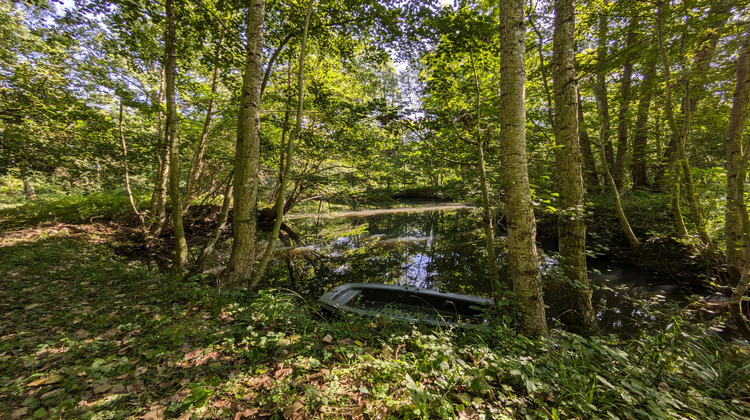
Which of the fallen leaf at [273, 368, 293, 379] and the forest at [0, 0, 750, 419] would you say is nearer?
the forest at [0, 0, 750, 419]

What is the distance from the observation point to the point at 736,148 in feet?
12.1

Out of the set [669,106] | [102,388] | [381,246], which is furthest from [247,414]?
[381,246]

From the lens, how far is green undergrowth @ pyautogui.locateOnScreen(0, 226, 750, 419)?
5.46 feet

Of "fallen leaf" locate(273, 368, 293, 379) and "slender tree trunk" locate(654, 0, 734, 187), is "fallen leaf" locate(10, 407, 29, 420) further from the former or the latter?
"slender tree trunk" locate(654, 0, 734, 187)

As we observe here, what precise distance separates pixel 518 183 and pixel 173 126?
6.20 meters

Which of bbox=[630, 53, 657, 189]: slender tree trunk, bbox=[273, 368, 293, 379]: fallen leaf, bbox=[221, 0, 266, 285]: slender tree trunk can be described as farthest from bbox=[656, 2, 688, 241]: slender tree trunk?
bbox=[273, 368, 293, 379]: fallen leaf

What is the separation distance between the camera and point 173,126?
4.70 meters

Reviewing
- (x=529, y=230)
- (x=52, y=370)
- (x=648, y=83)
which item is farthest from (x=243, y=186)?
(x=648, y=83)

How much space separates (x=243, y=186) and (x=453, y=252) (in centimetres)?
808

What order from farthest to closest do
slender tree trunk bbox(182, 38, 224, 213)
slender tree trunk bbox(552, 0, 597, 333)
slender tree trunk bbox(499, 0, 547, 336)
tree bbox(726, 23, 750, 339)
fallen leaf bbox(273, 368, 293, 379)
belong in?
slender tree trunk bbox(182, 38, 224, 213)
tree bbox(726, 23, 750, 339)
slender tree trunk bbox(552, 0, 597, 333)
slender tree trunk bbox(499, 0, 547, 336)
fallen leaf bbox(273, 368, 293, 379)

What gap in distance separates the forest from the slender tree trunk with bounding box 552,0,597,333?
1.1 inches

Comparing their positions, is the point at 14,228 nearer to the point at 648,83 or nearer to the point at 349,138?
the point at 349,138

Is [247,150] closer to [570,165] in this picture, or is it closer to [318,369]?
[318,369]

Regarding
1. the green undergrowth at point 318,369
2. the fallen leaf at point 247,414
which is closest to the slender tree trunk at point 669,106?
the green undergrowth at point 318,369
